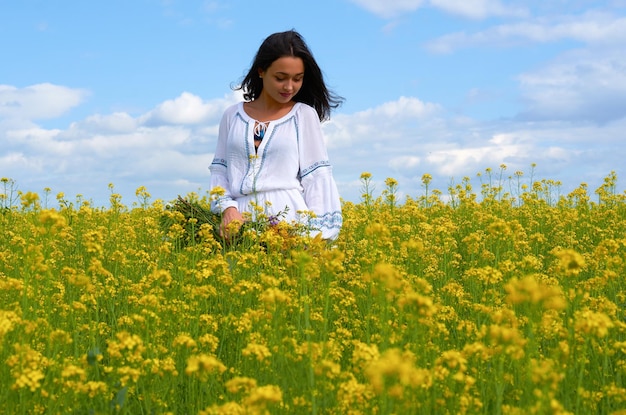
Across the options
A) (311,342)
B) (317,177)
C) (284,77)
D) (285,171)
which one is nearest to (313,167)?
(317,177)

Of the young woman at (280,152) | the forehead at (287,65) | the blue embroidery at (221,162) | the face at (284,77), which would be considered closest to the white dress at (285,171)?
the young woman at (280,152)

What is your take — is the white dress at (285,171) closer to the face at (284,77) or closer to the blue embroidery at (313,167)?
the blue embroidery at (313,167)

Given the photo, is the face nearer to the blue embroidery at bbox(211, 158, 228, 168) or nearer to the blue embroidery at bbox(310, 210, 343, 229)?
the blue embroidery at bbox(211, 158, 228, 168)

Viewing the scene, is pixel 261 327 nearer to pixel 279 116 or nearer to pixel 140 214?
pixel 279 116

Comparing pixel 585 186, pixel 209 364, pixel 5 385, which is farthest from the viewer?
pixel 585 186

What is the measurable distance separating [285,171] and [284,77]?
853 millimetres

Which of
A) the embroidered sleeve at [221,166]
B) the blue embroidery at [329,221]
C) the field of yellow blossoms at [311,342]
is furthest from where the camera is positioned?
the embroidered sleeve at [221,166]

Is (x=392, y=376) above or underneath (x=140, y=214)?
underneath

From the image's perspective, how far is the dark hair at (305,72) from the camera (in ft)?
20.2

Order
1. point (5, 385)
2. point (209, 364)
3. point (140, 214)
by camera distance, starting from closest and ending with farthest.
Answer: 1. point (209, 364)
2. point (5, 385)
3. point (140, 214)

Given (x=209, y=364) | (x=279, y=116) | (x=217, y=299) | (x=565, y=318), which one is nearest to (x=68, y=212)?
(x=279, y=116)

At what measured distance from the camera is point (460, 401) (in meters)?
2.56

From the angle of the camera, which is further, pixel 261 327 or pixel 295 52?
pixel 295 52

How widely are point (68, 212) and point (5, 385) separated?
15.2 ft
